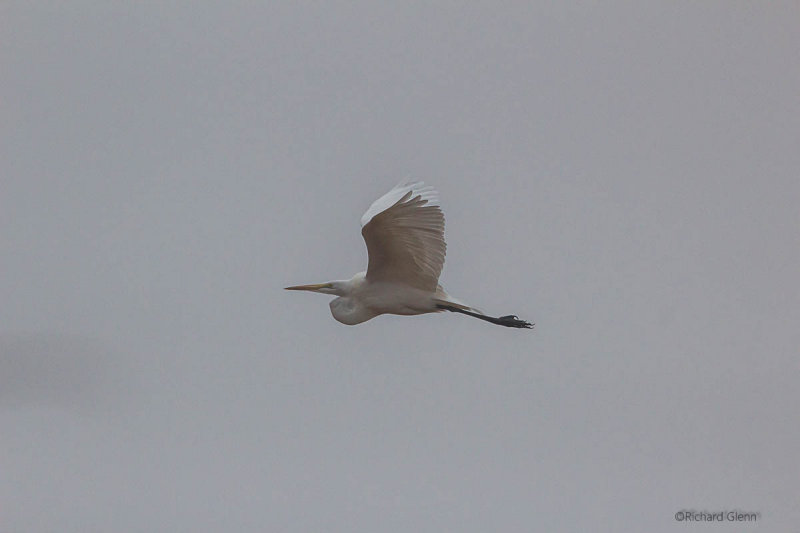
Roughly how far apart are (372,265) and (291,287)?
0.92 m

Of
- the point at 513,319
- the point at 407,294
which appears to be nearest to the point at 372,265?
the point at 407,294

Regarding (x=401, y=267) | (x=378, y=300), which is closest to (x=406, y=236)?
(x=401, y=267)

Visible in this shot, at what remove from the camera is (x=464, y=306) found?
9797mm

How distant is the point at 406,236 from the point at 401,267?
342 millimetres

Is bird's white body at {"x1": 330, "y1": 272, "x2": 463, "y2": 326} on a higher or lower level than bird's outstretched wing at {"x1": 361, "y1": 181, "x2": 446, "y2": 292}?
lower

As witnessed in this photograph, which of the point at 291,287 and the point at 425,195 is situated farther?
the point at 291,287

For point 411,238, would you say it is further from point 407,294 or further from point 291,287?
point 291,287

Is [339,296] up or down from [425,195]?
down

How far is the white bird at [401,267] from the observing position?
9195 mm

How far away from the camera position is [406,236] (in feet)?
30.7

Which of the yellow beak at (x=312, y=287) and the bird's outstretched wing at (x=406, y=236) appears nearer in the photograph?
the bird's outstretched wing at (x=406, y=236)

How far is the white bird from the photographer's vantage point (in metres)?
9.20

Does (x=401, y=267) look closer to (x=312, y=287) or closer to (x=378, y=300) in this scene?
(x=378, y=300)

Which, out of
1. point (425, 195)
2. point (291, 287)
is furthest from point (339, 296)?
point (425, 195)
